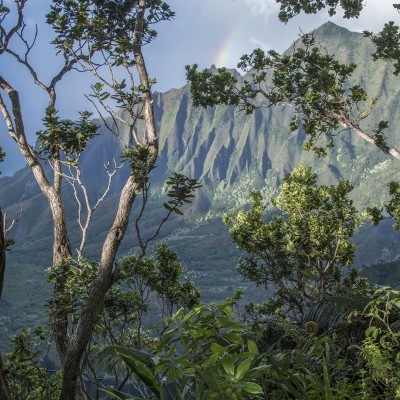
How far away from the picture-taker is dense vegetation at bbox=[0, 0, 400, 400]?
6.89 ft

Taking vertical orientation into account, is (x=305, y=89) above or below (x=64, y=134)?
above

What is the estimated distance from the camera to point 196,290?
16.6 metres

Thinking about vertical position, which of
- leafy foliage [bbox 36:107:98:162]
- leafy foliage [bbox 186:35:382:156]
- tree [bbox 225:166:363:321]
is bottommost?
tree [bbox 225:166:363:321]

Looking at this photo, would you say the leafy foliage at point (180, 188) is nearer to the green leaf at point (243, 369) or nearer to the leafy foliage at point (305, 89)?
the green leaf at point (243, 369)

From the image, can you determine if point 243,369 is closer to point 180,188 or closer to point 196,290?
point 180,188

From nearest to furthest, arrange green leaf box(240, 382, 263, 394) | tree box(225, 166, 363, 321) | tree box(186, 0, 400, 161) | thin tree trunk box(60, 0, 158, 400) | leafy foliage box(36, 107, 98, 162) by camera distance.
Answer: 1. green leaf box(240, 382, 263, 394)
2. thin tree trunk box(60, 0, 158, 400)
3. leafy foliage box(36, 107, 98, 162)
4. tree box(186, 0, 400, 161)
5. tree box(225, 166, 363, 321)

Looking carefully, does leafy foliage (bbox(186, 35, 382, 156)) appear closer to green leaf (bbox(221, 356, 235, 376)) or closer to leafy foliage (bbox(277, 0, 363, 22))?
leafy foliage (bbox(277, 0, 363, 22))

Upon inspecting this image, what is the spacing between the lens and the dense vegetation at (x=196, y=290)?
2100 millimetres

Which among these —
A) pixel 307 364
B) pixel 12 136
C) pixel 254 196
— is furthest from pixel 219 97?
pixel 307 364

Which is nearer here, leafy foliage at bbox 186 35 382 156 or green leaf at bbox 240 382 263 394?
green leaf at bbox 240 382 263 394

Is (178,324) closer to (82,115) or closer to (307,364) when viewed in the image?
(307,364)

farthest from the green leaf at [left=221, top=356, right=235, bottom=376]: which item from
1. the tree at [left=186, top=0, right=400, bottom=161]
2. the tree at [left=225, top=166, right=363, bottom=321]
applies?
the tree at [left=225, top=166, right=363, bottom=321]

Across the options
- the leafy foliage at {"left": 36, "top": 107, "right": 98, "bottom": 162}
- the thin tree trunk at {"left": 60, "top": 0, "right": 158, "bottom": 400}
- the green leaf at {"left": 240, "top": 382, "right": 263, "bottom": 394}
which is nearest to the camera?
the green leaf at {"left": 240, "top": 382, "right": 263, "bottom": 394}

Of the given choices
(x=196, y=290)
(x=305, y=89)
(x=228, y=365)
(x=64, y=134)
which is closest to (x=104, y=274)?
(x=64, y=134)
